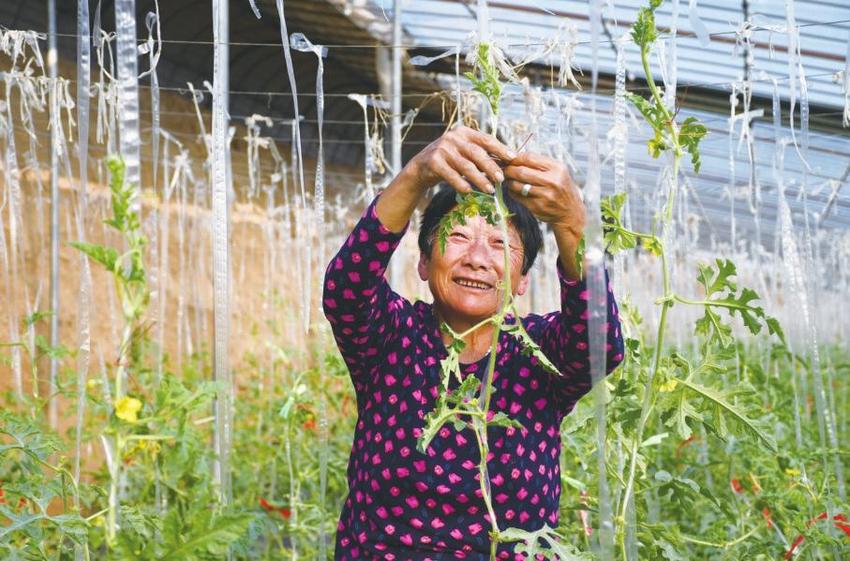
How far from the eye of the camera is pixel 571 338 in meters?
1.43

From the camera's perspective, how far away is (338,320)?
148 cm

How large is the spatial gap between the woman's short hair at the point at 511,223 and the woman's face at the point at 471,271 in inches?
2.1

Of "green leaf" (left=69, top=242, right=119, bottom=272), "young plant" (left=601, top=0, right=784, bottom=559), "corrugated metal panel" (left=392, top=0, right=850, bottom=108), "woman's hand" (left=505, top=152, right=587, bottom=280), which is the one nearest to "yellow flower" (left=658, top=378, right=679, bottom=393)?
"young plant" (left=601, top=0, right=784, bottom=559)

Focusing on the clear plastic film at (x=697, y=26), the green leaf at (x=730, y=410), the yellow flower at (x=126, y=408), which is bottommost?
the green leaf at (x=730, y=410)

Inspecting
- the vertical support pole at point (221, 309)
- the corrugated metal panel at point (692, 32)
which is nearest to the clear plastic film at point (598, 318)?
the vertical support pole at point (221, 309)

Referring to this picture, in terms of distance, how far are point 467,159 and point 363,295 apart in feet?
1.13

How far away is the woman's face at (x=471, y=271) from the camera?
151cm

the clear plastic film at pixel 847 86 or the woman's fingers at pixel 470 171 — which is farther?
the clear plastic film at pixel 847 86

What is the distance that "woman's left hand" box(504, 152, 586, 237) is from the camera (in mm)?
1188

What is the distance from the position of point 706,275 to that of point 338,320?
0.52 m

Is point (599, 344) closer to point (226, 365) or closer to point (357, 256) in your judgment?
point (357, 256)

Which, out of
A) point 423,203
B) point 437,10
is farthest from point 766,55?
point 423,203

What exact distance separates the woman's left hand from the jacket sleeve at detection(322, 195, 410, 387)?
21cm

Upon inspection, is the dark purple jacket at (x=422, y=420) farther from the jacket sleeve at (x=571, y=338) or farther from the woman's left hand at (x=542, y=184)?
the woman's left hand at (x=542, y=184)
